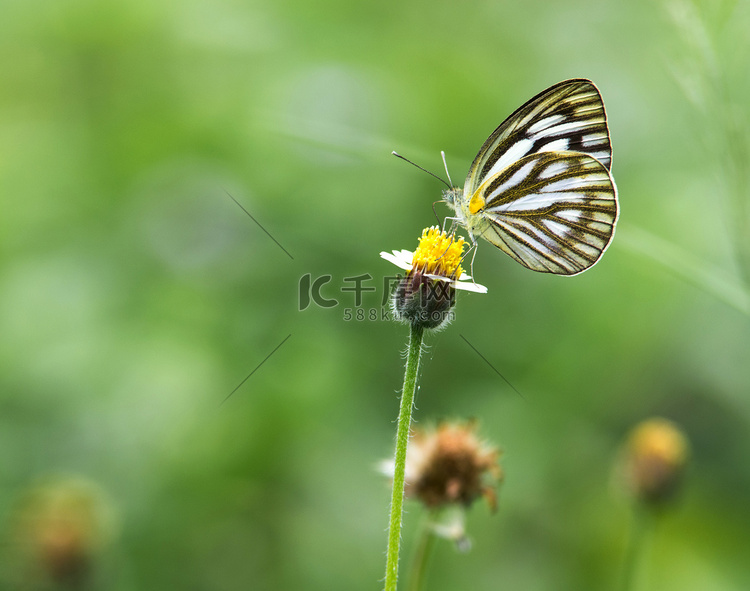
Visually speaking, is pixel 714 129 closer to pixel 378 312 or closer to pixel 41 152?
pixel 378 312

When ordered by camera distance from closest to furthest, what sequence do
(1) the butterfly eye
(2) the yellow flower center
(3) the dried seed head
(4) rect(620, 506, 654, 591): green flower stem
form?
(2) the yellow flower center → (3) the dried seed head → (1) the butterfly eye → (4) rect(620, 506, 654, 591): green flower stem

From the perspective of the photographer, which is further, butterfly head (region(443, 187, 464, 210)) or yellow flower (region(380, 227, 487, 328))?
butterfly head (region(443, 187, 464, 210))

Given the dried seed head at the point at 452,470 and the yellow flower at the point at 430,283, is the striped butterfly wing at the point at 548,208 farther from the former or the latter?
the dried seed head at the point at 452,470

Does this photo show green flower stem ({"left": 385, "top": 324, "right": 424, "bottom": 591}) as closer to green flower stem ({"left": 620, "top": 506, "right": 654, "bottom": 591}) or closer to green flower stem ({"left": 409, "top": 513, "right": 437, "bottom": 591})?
green flower stem ({"left": 409, "top": 513, "right": 437, "bottom": 591})

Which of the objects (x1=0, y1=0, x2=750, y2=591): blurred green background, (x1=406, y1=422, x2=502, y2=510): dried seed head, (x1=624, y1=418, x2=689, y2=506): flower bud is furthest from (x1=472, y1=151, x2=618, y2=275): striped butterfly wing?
(x1=624, y1=418, x2=689, y2=506): flower bud

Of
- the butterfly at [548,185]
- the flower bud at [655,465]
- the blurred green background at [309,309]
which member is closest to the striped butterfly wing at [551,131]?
the butterfly at [548,185]

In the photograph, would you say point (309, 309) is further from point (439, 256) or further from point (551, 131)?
point (439, 256)
